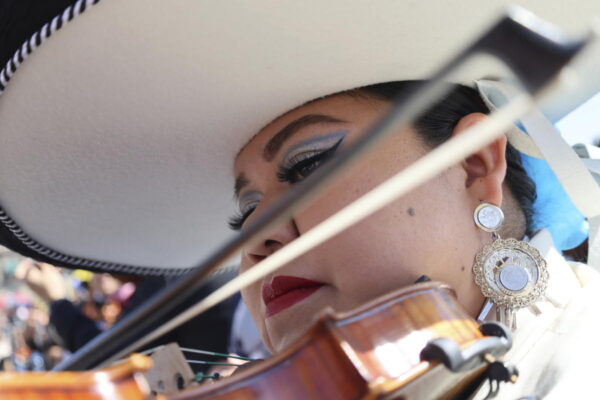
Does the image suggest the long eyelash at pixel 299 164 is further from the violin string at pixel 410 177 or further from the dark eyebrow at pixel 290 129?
the violin string at pixel 410 177

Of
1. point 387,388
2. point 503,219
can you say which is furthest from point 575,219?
point 387,388

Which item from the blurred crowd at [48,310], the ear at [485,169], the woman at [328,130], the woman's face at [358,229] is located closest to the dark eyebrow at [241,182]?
the woman at [328,130]

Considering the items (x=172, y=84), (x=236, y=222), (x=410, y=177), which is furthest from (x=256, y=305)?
(x=410, y=177)

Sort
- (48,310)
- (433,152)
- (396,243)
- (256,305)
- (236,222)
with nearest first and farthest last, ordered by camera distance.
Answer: (433,152) < (396,243) < (256,305) < (236,222) < (48,310)

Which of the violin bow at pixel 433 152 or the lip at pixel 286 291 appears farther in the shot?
the lip at pixel 286 291

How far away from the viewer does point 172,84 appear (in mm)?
1130

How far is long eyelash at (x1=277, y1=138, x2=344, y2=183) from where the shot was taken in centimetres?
112

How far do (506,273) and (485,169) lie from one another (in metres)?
0.20

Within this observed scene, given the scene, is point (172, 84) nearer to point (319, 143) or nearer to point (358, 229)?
point (319, 143)

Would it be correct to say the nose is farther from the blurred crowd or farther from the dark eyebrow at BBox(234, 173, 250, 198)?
the blurred crowd

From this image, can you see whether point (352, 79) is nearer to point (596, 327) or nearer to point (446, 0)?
point (446, 0)

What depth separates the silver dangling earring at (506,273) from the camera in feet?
3.41

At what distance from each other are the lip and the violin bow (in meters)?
0.32

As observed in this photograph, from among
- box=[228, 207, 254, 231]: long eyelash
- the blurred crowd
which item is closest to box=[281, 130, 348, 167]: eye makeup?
box=[228, 207, 254, 231]: long eyelash
